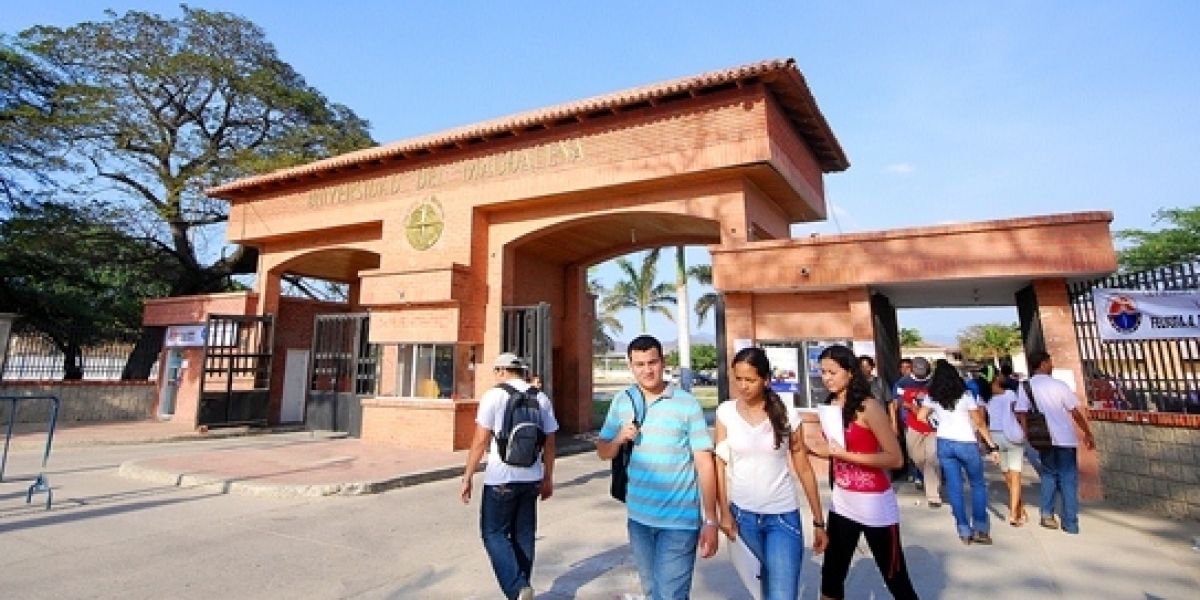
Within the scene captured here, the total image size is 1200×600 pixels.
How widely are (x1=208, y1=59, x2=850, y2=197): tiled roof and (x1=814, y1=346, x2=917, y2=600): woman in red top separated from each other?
766 cm

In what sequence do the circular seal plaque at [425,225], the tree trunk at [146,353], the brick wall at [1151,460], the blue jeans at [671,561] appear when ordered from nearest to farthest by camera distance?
the blue jeans at [671,561]
the brick wall at [1151,460]
the circular seal plaque at [425,225]
the tree trunk at [146,353]

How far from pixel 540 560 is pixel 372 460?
6060mm

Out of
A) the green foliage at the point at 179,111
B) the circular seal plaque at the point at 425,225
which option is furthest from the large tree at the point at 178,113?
the circular seal plaque at the point at 425,225

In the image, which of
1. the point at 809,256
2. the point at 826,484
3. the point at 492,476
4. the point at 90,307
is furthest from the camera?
the point at 90,307

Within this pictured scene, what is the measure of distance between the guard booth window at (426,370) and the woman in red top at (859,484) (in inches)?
384

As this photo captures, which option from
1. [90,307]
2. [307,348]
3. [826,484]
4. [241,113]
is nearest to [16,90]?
[241,113]

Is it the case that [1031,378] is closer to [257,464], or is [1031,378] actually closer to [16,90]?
[257,464]

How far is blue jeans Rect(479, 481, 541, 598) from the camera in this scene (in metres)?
3.62

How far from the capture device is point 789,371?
30.7 ft

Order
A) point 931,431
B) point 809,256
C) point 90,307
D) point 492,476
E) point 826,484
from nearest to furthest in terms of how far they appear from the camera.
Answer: point 492,476 < point 931,431 < point 826,484 < point 809,256 < point 90,307

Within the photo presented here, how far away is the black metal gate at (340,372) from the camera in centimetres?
1335

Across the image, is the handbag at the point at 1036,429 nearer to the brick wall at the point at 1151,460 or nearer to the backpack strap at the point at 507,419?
the brick wall at the point at 1151,460

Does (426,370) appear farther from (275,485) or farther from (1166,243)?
(1166,243)

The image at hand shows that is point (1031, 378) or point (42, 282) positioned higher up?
point (42, 282)
